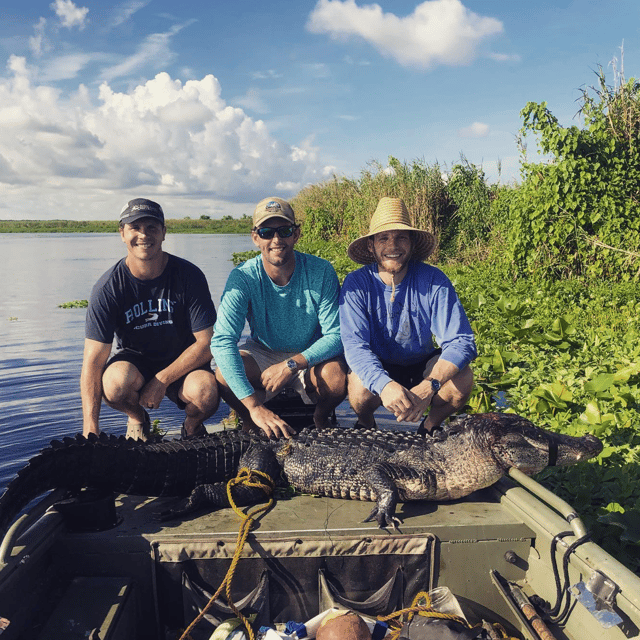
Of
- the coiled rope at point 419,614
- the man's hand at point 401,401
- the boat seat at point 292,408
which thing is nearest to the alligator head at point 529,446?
the man's hand at point 401,401

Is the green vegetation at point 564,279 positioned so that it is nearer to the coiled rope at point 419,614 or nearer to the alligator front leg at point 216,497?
the coiled rope at point 419,614

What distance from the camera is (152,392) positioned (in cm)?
387

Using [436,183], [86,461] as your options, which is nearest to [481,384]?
[86,461]

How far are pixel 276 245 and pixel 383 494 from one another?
178 centimetres

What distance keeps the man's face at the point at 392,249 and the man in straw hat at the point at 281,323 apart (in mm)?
401

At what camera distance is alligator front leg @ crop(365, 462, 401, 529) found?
8.51 feet

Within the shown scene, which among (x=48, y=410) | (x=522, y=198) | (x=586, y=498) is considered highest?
(x=522, y=198)

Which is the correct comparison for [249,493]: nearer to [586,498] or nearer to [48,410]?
[586,498]

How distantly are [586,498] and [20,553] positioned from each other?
2.88 meters

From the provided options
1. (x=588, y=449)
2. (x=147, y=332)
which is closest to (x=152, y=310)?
(x=147, y=332)

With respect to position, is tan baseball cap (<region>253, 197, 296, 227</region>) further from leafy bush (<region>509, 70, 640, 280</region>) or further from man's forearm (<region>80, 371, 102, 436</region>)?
leafy bush (<region>509, 70, 640, 280</region>)

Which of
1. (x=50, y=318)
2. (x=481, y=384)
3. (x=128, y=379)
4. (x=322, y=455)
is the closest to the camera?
(x=322, y=455)

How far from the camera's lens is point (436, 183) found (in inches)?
632

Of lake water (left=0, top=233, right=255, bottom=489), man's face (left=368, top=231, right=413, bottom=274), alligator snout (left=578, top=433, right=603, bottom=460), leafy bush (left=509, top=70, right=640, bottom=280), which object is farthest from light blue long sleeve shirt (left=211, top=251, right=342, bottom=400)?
leafy bush (left=509, top=70, right=640, bottom=280)
